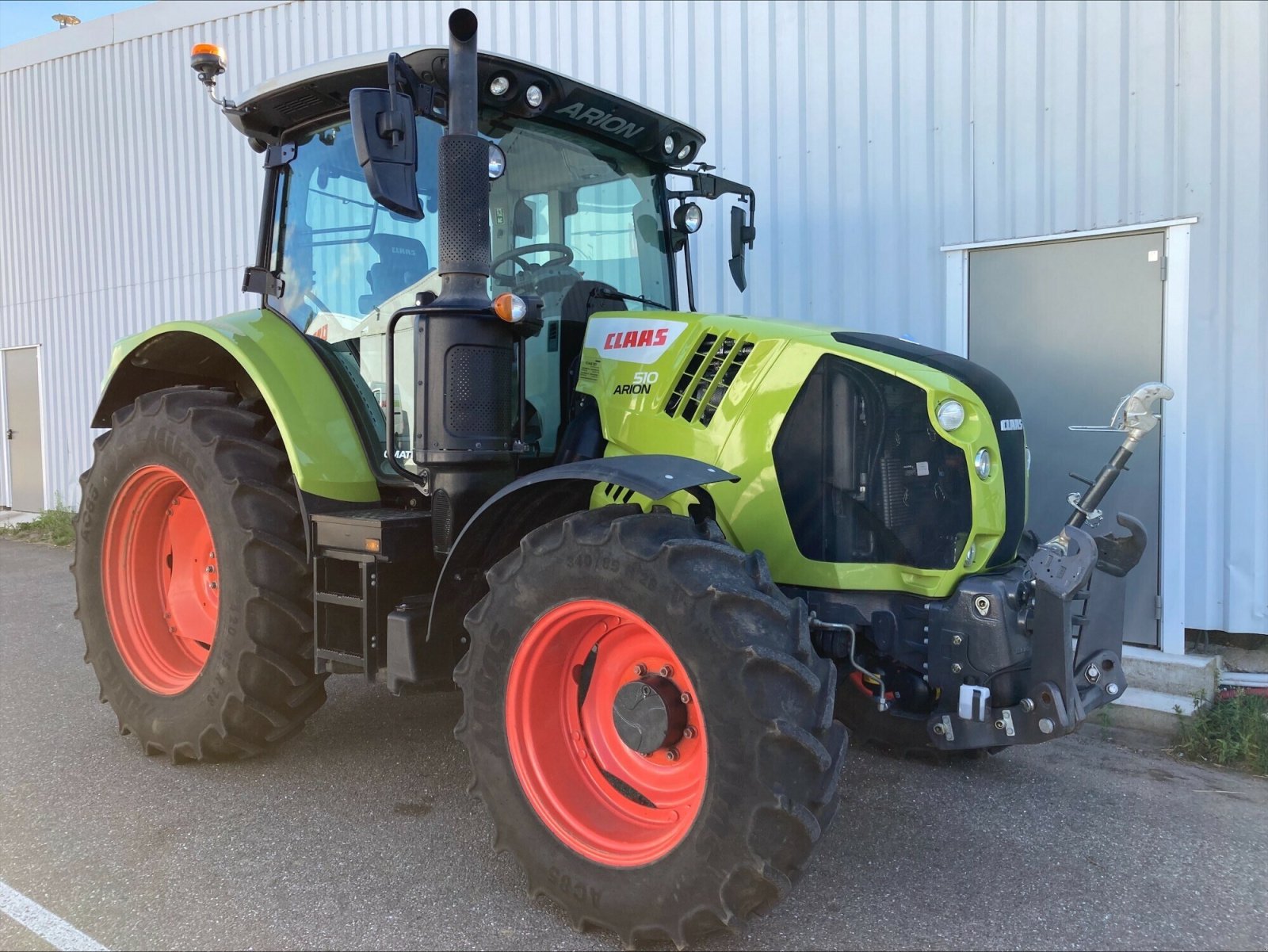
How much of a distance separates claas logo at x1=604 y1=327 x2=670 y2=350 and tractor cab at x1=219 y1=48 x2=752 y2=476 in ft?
0.69

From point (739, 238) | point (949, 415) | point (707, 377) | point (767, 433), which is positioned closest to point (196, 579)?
point (707, 377)

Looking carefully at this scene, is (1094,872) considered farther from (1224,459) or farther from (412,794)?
(1224,459)

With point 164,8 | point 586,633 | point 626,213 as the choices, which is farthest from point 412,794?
point 164,8

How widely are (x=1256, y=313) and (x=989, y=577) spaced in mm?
3034

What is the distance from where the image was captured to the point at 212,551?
164 inches

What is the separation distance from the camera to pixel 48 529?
10.1m

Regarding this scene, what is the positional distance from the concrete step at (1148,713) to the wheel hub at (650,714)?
9.41ft

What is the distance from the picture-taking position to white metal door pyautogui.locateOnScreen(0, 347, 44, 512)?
1091 cm

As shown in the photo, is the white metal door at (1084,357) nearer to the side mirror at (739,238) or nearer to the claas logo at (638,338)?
the side mirror at (739,238)

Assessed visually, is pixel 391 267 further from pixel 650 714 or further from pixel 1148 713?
pixel 1148 713

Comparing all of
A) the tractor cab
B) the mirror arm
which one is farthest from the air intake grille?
the mirror arm

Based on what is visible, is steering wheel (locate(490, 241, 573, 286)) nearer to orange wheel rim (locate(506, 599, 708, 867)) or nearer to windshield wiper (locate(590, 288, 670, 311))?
windshield wiper (locate(590, 288, 670, 311))

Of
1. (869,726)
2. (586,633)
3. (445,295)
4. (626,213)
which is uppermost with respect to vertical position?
(626,213)

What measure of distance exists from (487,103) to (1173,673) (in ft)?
13.6
